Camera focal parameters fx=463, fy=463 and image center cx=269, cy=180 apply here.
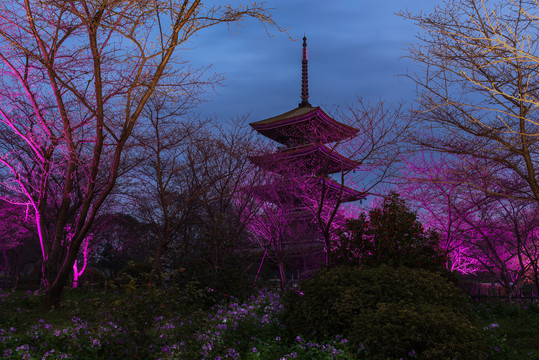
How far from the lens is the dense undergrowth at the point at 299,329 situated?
5363 millimetres

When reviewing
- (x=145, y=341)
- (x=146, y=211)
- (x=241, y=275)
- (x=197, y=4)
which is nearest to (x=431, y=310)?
(x=145, y=341)

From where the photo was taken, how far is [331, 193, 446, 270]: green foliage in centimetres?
857

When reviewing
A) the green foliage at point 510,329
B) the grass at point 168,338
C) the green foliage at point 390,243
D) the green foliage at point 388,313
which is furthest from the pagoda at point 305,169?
the grass at point 168,338

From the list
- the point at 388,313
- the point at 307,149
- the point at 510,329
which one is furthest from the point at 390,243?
the point at 307,149

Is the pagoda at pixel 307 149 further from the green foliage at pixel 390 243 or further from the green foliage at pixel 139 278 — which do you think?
the green foliage at pixel 139 278

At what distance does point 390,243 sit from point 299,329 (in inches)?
114

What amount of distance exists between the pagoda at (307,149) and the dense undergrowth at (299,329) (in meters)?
3.58

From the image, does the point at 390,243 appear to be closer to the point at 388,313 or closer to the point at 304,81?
the point at 388,313

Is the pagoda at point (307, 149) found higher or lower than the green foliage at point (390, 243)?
higher

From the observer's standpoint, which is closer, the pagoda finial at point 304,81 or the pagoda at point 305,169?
the pagoda at point 305,169

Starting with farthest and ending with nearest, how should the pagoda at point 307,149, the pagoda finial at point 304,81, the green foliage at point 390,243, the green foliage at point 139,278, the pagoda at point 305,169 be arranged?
the pagoda finial at point 304,81 → the pagoda at point 305,169 → the pagoda at point 307,149 → the green foliage at point 390,243 → the green foliage at point 139,278

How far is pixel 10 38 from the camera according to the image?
26.2ft

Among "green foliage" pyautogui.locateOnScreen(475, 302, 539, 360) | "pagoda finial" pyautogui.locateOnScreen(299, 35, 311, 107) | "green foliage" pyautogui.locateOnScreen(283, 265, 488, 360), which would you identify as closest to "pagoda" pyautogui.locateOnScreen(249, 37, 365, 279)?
"pagoda finial" pyautogui.locateOnScreen(299, 35, 311, 107)

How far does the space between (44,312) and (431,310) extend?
24.4ft
